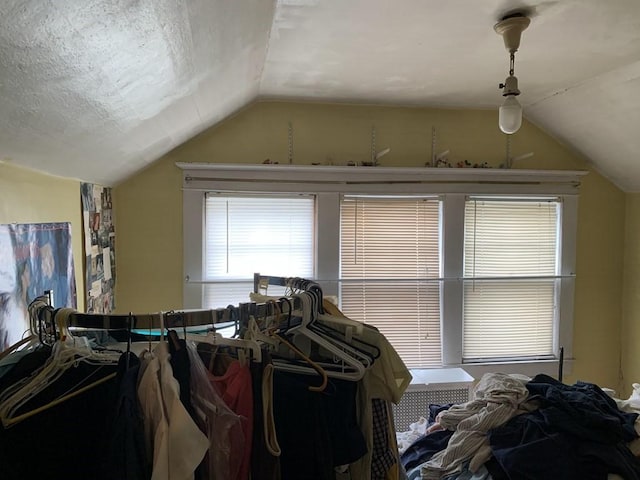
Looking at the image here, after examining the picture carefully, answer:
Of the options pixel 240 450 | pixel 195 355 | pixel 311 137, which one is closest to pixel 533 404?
pixel 240 450

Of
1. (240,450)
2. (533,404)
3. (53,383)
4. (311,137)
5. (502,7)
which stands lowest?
(533,404)

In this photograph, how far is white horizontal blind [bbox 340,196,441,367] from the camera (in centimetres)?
296

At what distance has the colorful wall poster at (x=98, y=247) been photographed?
210cm

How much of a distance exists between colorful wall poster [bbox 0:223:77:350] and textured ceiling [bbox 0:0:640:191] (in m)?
0.22

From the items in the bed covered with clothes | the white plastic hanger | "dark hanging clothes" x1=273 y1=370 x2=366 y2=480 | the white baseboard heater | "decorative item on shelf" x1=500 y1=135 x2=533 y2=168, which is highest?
"decorative item on shelf" x1=500 y1=135 x2=533 y2=168

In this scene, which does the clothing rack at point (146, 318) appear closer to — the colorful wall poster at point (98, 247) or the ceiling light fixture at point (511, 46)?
the colorful wall poster at point (98, 247)

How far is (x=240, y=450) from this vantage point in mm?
1019

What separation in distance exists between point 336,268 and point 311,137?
2.80ft

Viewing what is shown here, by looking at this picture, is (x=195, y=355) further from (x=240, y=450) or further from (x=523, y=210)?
(x=523, y=210)

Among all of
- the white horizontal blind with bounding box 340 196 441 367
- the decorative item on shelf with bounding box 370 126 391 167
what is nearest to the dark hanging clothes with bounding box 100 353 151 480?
the white horizontal blind with bounding box 340 196 441 367

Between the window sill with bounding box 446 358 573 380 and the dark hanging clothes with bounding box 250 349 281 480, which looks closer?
the dark hanging clothes with bounding box 250 349 281 480

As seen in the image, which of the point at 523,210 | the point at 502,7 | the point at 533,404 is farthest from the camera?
the point at 523,210

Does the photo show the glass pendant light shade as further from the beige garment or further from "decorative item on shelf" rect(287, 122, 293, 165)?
"decorative item on shelf" rect(287, 122, 293, 165)

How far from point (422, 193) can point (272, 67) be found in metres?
1.30
